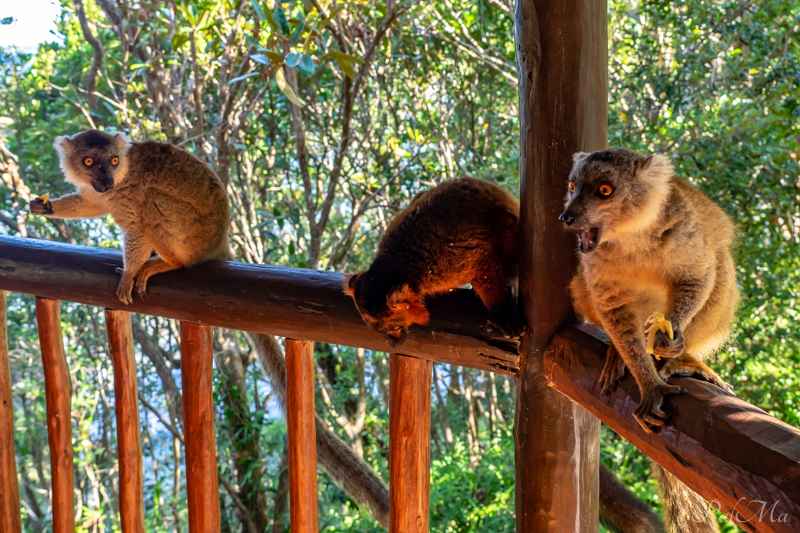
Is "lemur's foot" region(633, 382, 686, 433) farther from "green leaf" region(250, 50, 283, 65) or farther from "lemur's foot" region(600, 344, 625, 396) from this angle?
"green leaf" region(250, 50, 283, 65)

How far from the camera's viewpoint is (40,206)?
2.40 meters

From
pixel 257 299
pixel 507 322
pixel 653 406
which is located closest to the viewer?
pixel 653 406

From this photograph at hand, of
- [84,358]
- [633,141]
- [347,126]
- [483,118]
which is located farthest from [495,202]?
[84,358]

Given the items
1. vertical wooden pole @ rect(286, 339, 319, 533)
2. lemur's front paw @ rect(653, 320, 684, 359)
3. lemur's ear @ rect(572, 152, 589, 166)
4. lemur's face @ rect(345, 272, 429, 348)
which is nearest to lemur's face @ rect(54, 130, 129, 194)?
vertical wooden pole @ rect(286, 339, 319, 533)

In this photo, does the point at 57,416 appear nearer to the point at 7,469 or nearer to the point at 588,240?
the point at 7,469

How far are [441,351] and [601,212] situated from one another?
0.57 meters

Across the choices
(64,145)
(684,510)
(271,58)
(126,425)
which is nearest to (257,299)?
(126,425)

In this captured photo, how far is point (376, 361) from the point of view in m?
6.21

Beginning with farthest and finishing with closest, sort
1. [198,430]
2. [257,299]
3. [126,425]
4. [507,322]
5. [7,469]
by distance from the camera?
[7,469], [126,425], [198,430], [257,299], [507,322]

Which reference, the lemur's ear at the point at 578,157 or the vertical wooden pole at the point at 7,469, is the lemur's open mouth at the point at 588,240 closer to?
the lemur's ear at the point at 578,157

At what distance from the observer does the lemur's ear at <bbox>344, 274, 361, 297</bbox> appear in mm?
1681

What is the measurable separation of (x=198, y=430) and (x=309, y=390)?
471mm

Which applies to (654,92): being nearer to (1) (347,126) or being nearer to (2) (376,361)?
(1) (347,126)

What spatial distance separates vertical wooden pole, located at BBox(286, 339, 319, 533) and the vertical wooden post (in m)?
0.73
